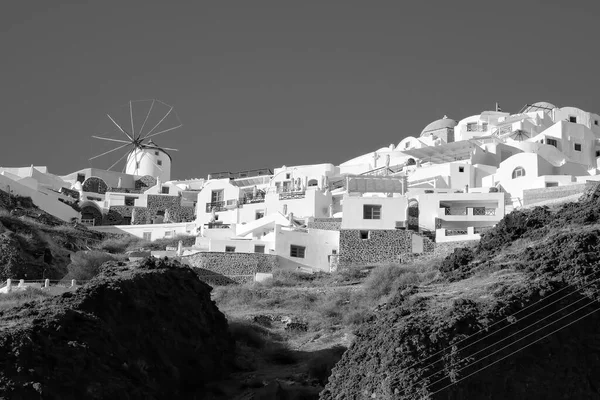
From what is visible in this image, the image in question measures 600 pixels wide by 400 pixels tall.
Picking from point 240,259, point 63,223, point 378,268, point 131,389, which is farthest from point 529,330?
point 63,223

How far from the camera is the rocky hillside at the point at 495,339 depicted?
24.9 m

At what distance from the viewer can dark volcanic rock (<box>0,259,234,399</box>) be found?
95.3 feet

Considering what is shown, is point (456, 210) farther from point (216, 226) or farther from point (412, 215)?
point (216, 226)

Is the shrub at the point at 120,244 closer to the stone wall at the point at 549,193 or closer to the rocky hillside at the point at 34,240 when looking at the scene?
the rocky hillside at the point at 34,240

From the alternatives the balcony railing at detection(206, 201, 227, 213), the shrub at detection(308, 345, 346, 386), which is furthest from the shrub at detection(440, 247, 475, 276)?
the balcony railing at detection(206, 201, 227, 213)

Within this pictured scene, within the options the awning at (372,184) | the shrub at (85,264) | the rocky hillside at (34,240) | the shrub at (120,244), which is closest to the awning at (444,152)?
the awning at (372,184)

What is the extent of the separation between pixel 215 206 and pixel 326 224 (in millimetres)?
13359

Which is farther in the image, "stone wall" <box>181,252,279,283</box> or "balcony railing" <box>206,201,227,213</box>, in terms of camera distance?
"balcony railing" <box>206,201,227,213</box>

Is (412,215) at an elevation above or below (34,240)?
above

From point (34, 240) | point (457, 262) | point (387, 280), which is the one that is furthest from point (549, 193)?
point (34, 240)

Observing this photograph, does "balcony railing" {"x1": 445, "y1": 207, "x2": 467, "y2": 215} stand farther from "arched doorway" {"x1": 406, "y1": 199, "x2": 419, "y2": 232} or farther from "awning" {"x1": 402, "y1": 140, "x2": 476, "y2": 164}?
"awning" {"x1": 402, "y1": 140, "x2": 476, "y2": 164}

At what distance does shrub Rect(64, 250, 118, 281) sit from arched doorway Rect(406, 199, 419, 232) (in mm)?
15776

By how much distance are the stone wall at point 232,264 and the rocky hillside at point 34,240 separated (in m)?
7.03

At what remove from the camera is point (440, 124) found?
88.7m
